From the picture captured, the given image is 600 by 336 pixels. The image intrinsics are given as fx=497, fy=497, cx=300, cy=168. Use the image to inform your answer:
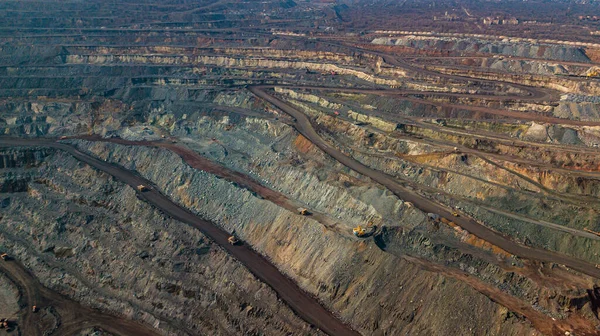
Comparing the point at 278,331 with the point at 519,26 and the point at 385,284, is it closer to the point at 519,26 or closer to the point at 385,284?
the point at 385,284

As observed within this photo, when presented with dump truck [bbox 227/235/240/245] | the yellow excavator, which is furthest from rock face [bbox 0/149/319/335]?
the yellow excavator

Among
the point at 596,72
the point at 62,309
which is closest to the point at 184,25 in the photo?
the point at 596,72

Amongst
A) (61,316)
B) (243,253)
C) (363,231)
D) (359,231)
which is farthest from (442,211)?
(61,316)

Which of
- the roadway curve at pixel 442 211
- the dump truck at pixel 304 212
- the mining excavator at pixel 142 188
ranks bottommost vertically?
the mining excavator at pixel 142 188

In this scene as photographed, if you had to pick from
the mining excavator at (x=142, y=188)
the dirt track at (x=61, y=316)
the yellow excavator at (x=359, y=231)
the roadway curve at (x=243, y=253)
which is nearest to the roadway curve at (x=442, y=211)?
the yellow excavator at (x=359, y=231)

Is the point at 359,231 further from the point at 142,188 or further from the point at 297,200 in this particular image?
the point at 142,188

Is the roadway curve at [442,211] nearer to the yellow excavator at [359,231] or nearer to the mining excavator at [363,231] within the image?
the mining excavator at [363,231]
